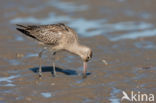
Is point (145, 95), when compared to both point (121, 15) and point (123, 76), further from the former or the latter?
point (121, 15)

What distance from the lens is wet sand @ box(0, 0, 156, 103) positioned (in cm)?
950

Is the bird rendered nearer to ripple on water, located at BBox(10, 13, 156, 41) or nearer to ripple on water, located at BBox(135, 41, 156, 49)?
ripple on water, located at BBox(135, 41, 156, 49)

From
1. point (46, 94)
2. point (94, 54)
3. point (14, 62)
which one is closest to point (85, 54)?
point (94, 54)

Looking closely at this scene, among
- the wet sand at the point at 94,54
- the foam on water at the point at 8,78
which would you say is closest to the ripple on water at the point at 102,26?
the wet sand at the point at 94,54

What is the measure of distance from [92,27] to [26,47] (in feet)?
9.12

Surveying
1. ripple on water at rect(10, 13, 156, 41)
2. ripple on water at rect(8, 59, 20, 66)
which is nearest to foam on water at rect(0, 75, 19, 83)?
ripple on water at rect(8, 59, 20, 66)

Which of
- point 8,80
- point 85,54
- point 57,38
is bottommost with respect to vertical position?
point 8,80

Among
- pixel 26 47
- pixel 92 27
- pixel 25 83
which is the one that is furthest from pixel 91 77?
pixel 92 27

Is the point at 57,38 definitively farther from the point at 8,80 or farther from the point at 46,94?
the point at 46,94

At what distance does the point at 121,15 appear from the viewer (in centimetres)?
1573

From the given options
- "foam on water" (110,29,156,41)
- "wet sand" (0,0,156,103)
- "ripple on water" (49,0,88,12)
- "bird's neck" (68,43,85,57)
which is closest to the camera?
"wet sand" (0,0,156,103)

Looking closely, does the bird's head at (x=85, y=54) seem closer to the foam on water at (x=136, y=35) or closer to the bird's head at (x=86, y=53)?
the bird's head at (x=86, y=53)

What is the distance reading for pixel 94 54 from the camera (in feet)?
40.4

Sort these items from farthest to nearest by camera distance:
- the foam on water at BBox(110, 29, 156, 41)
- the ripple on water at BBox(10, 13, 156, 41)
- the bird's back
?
the ripple on water at BBox(10, 13, 156, 41), the foam on water at BBox(110, 29, 156, 41), the bird's back
